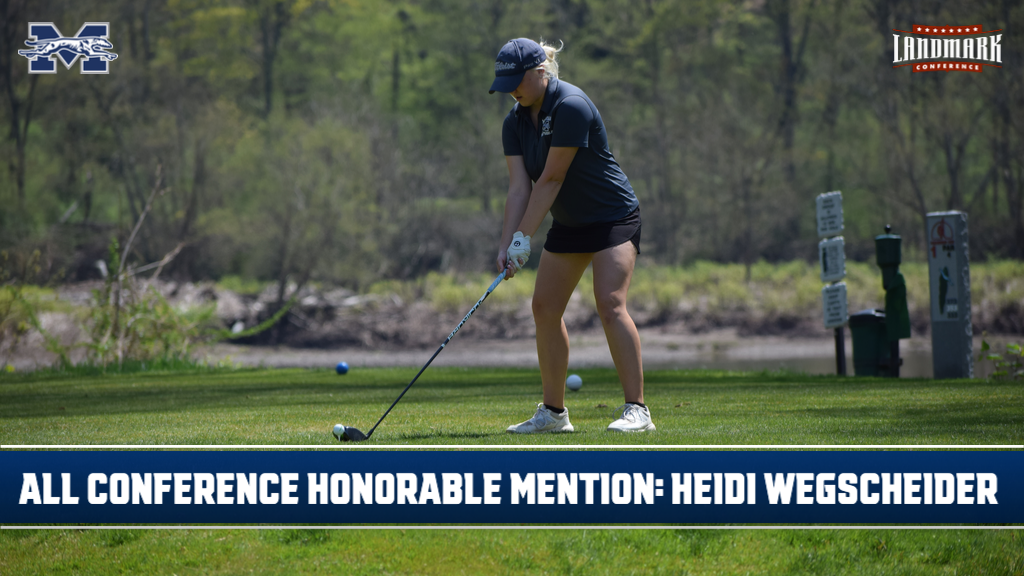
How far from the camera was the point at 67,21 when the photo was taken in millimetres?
27109

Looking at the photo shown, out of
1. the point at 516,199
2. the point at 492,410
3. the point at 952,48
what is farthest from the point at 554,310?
the point at 952,48

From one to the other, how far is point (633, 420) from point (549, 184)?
1268mm

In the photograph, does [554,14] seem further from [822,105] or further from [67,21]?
[67,21]

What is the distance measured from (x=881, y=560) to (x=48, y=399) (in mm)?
6999

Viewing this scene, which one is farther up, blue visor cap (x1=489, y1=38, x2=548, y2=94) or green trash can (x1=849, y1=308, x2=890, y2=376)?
blue visor cap (x1=489, y1=38, x2=548, y2=94)

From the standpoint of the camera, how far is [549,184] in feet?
16.3

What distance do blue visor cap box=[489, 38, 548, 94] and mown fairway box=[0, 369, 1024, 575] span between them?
1759mm

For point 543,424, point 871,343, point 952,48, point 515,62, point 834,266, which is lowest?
point 871,343

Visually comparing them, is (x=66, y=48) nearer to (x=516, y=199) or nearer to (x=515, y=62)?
(x=516, y=199)

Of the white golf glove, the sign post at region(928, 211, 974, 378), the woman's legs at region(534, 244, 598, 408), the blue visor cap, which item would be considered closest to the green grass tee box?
the woman's legs at region(534, 244, 598, 408)

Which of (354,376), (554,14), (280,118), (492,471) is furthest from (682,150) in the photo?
(492,471)

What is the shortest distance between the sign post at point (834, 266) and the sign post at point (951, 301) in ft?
4.96

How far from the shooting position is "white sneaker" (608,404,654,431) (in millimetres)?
4887

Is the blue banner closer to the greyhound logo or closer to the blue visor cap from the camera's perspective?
the blue visor cap
